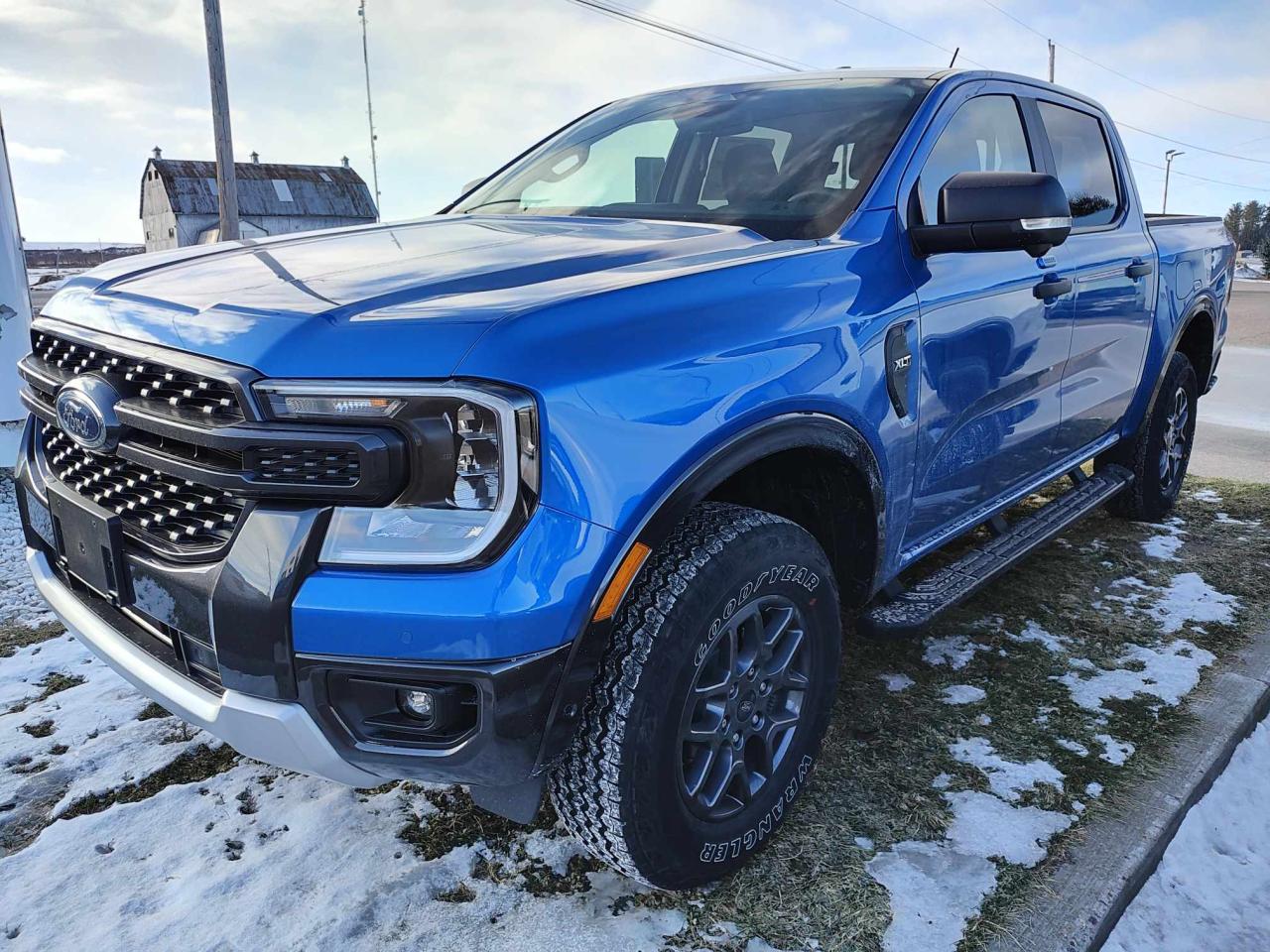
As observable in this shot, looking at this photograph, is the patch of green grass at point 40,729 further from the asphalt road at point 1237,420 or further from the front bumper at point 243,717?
the asphalt road at point 1237,420

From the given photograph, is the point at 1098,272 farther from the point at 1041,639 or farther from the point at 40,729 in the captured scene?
the point at 40,729

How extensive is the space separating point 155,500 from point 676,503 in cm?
103

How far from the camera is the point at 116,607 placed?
209 centimetres

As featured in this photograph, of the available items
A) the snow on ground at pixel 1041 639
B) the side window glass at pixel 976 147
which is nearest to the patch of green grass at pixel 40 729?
the side window glass at pixel 976 147

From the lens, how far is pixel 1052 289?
3.08 m

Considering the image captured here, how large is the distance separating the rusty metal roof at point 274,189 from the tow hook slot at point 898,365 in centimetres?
4348

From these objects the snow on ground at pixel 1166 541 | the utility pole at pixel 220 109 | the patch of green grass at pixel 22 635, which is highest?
the utility pole at pixel 220 109

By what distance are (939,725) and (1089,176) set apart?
2448 mm

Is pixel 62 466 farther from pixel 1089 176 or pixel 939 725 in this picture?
pixel 1089 176

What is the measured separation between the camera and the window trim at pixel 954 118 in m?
2.63

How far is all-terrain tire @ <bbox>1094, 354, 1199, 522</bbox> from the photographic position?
4.44 metres

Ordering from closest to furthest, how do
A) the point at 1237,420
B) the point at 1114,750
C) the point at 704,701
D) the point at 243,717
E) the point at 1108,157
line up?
the point at 243,717 < the point at 704,701 < the point at 1114,750 < the point at 1108,157 < the point at 1237,420

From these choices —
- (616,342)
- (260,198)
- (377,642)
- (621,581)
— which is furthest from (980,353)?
(260,198)

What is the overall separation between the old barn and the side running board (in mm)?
41476
